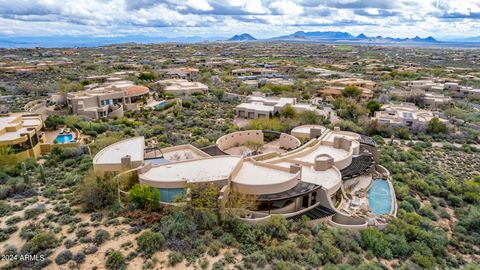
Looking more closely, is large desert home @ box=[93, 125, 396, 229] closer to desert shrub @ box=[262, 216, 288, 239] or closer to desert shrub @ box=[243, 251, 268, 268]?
desert shrub @ box=[262, 216, 288, 239]

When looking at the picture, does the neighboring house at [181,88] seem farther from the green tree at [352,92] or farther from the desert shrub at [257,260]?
the desert shrub at [257,260]

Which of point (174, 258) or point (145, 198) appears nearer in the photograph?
point (174, 258)

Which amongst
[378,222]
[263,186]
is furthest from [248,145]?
[378,222]

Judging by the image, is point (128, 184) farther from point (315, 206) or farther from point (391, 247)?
point (391, 247)

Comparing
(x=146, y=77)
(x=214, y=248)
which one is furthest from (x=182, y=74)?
(x=214, y=248)

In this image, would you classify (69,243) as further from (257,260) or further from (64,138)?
(64,138)

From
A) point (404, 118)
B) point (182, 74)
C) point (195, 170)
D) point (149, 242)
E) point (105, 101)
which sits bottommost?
point (149, 242)

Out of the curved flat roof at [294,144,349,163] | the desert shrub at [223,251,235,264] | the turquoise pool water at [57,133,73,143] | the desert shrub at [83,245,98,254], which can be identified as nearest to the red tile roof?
the turquoise pool water at [57,133,73,143]
